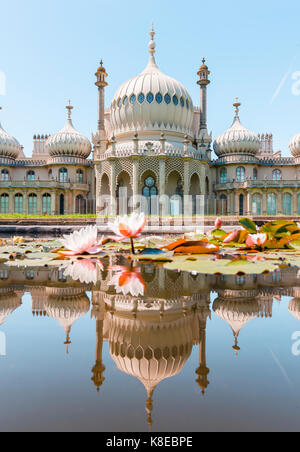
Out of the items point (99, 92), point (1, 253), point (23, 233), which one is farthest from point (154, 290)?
point (99, 92)

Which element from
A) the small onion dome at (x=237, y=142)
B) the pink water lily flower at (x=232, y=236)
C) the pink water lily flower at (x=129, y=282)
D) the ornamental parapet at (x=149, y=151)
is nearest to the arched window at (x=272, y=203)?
the small onion dome at (x=237, y=142)

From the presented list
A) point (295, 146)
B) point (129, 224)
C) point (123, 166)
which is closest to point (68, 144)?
point (123, 166)

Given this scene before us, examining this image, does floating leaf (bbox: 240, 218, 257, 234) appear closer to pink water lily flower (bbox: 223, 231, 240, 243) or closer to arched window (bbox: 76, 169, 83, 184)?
pink water lily flower (bbox: 223, 231, 240, 243)

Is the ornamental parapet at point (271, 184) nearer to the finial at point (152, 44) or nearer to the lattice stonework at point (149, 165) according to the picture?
the lattice stonework at point (149, 165)

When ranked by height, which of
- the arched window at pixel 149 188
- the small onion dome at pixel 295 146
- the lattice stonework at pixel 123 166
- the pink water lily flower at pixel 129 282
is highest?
the small onion dome at pixel 295 146

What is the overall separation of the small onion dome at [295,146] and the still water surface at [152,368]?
30.0 m

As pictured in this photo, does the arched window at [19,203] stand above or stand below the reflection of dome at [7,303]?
above

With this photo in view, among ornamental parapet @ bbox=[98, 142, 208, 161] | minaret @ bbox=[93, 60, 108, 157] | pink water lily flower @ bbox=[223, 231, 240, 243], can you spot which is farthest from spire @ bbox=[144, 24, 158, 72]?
pink water lily flower @ bbox=[223, 231, 240, 243]

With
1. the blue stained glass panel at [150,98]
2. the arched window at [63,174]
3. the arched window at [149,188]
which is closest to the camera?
the arched window at [149,188]

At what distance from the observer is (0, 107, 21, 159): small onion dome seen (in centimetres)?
2817

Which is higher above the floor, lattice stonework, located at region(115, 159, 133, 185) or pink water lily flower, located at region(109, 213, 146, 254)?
lattice stonework, located at region(115, 159, 133, 185)

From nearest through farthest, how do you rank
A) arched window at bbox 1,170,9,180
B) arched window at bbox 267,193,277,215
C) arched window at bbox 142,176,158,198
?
1. arched window at bbox 142,176,158,198
2. arched window at bbox 267,193,277,215
3. arched window at bbox 1,170,9,180

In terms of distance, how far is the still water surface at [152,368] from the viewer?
24.6 inches

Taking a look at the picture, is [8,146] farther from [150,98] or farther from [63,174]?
[150,98]
